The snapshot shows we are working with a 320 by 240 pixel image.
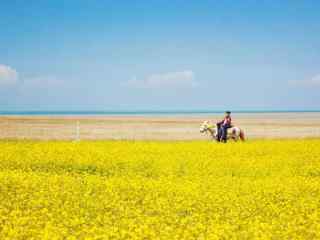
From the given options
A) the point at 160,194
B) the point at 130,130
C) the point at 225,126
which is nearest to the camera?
the point at 160,194

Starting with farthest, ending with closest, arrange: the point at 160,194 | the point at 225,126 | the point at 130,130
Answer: the point at 130,130
the point at 225,126
the point at 160,194

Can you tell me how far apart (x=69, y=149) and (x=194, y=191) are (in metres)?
11.5

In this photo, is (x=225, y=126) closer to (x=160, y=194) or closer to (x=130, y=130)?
(x=160, y=194)

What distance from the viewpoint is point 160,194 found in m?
15.0

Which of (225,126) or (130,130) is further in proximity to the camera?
(130,130)

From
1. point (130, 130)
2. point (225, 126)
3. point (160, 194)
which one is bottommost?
point (160, 194)

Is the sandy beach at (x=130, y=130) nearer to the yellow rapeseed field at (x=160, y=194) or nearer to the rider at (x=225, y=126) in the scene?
the rider at (x=225, y=126)

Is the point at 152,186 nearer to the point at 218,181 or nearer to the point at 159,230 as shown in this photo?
the point at 218,181

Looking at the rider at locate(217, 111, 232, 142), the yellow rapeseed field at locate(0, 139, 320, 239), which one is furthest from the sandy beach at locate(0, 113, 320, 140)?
the yellow rapeseed field at locate(0, 139, 320, 239)

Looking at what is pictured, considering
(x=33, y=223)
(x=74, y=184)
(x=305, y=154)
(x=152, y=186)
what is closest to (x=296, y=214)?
(x=152, y=186)

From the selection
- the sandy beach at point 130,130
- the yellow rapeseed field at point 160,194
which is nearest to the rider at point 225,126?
the yellow rapeseed field at point 160,194

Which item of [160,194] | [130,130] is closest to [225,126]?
[160,194]

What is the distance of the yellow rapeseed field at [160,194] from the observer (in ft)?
35.6

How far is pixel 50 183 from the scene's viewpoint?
16375 millimetres
